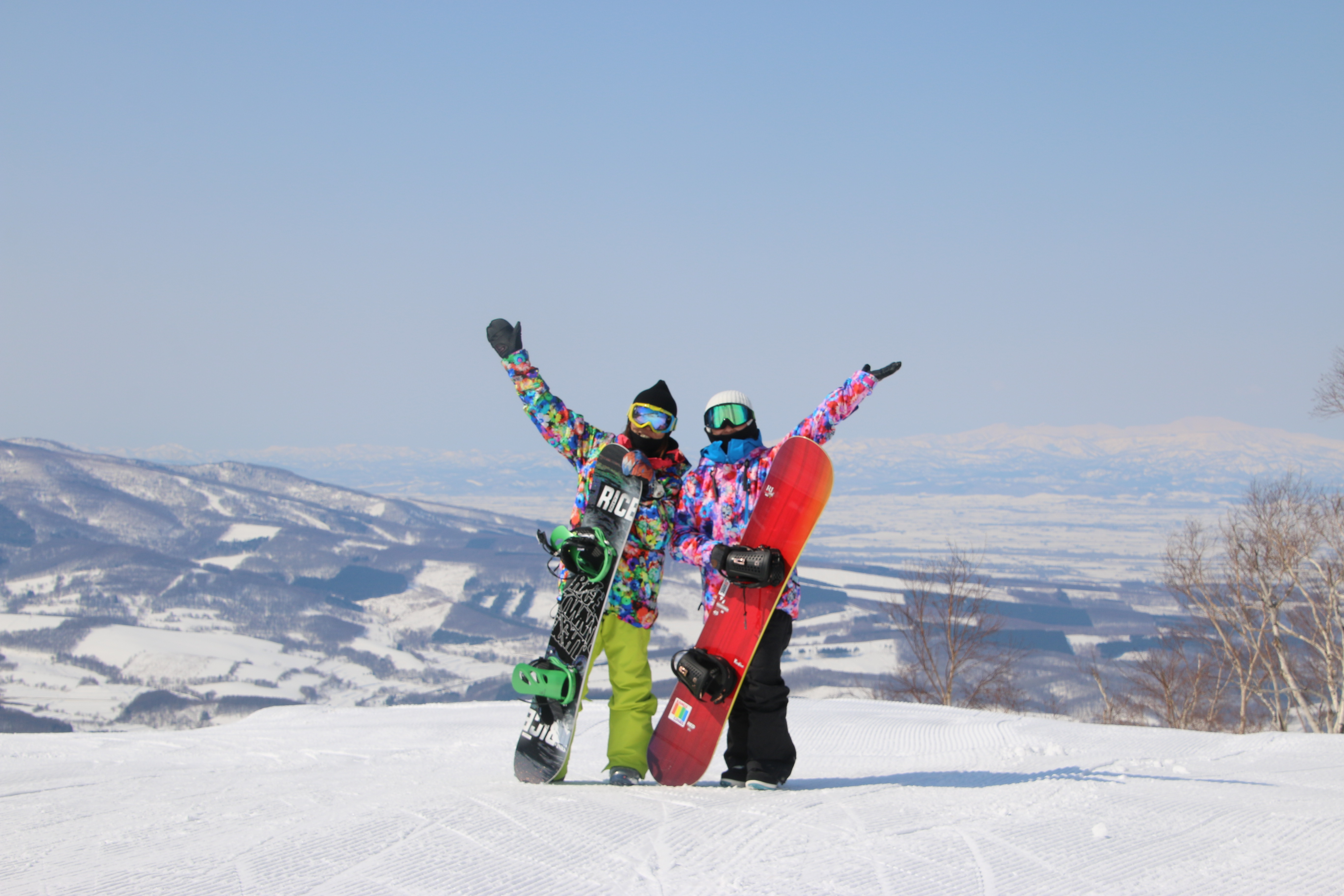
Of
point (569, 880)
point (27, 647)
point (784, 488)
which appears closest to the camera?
point (569, 880)

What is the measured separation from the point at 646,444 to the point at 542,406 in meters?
0.75

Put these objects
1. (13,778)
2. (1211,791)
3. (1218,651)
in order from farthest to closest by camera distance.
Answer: (1218,651)
(13,778)
(1211,791)

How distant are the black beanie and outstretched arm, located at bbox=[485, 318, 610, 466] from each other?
1.29 ft

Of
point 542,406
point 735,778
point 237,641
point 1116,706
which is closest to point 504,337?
point 542,406

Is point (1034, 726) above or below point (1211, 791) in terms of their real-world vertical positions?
below

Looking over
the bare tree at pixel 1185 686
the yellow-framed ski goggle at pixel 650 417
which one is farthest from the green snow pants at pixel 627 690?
the bare tree at pixel 1185 686

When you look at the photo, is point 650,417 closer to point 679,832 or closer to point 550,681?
point 550,681

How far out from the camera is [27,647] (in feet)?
462

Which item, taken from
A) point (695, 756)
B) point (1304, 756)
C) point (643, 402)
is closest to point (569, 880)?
point (695, 756)

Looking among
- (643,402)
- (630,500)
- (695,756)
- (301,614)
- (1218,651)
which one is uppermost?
(643,402)

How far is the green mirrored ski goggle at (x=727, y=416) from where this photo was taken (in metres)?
5.20

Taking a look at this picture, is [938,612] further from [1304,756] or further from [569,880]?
[569,880]

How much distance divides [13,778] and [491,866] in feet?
15.4

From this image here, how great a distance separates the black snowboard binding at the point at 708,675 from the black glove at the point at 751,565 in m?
0.49
